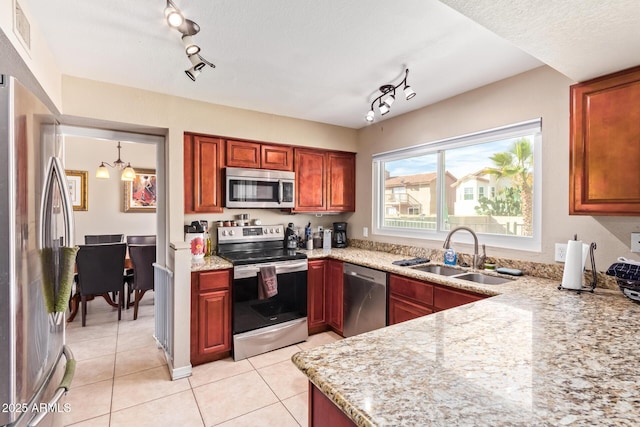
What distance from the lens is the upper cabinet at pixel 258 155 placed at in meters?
3.09

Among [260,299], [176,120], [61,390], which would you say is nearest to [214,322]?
[260,299]

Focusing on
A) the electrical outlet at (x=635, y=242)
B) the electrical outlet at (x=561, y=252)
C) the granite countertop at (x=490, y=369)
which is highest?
the electrical outlet at (x=635, y=242)

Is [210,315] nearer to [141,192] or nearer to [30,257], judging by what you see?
[30,257]

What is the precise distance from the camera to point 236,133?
3070mm

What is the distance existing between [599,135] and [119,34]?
2.77m

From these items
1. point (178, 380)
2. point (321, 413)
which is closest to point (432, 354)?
point (321, 413)

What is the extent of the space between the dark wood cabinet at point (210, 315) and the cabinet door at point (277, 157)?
49.9 inches

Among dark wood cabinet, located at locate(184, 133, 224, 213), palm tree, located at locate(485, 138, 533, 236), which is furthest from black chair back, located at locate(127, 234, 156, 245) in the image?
palm tree, located at locate(485, 138, 533, 236)

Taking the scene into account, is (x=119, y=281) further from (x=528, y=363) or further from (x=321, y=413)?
(x=528, y=363)

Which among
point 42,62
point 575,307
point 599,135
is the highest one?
point 42,62

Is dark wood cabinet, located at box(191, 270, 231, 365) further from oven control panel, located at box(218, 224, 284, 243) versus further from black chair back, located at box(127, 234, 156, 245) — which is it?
black chair back, located at box(127, 234, 156, 245)

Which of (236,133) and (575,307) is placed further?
(236,133)

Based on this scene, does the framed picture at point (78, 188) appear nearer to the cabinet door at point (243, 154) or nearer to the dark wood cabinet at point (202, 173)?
the dark wood cabinet at point (202, 173)

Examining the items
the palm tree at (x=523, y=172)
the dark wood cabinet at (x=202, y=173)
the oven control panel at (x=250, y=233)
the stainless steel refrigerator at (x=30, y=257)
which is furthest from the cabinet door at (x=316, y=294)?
the stainless steel refrigerator at (x=30, y=257)
